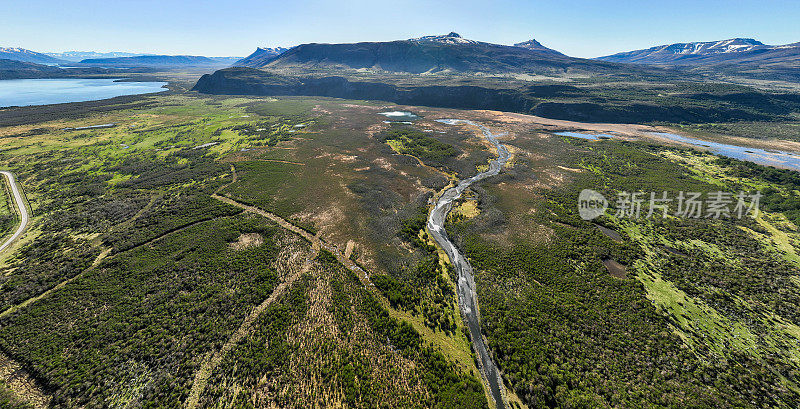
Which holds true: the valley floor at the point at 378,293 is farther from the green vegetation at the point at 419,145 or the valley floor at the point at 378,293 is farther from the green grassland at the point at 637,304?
the green vegetation at the point at 419,145

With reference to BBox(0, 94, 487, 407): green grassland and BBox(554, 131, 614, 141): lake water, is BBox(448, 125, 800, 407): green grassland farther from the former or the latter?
BBox(554, 131, 614, 141): lake water

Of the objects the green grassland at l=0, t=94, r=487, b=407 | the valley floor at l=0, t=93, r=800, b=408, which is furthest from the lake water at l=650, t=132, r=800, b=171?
the green grassland at l=0, t=94, r=487, b=407

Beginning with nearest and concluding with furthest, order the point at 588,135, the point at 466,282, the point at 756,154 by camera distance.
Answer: the point at 466,282
the point at 756,154
the point at 588,135

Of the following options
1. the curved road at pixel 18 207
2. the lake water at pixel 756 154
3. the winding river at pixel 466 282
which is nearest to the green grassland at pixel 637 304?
the winding river at pixel 466 282

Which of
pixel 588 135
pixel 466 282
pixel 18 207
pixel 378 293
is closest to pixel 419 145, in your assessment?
pixel 466 282

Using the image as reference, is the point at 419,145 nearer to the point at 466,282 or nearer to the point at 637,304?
the point at 466,282

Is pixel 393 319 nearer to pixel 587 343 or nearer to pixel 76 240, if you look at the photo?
pixel 587 343
